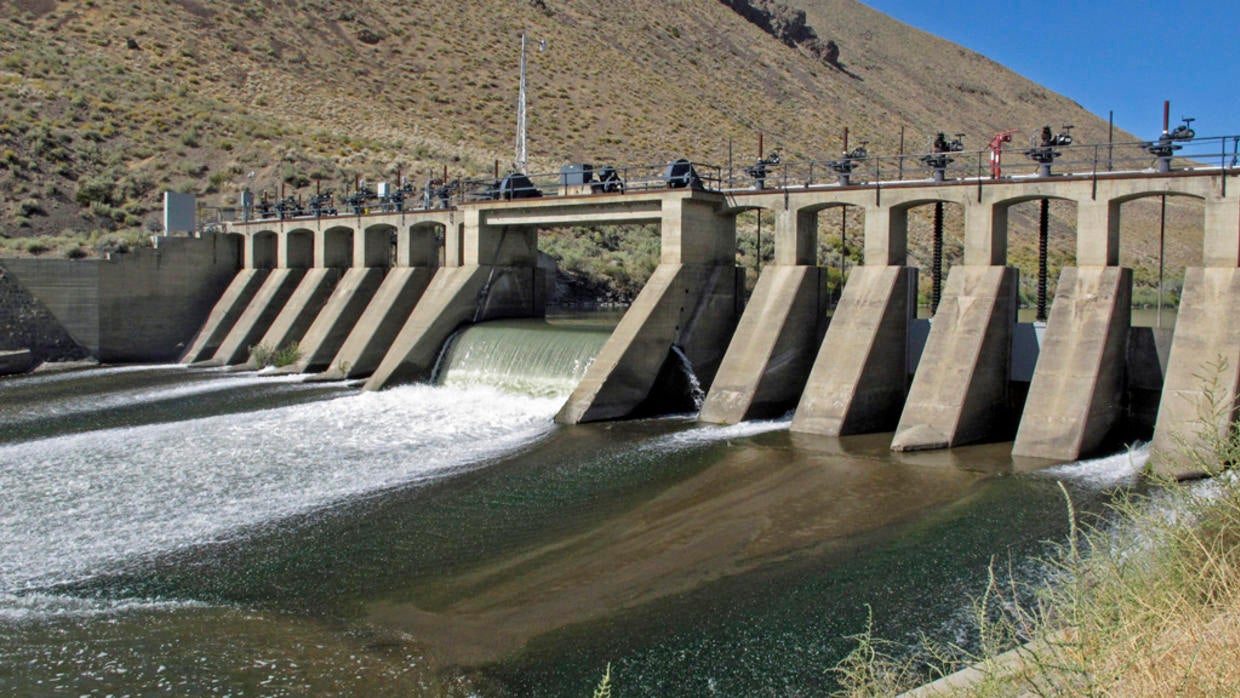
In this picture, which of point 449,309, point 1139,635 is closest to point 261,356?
point 449,309

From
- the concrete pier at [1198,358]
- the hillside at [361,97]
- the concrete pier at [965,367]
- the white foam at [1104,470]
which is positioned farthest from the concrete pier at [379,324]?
the concrete pier at [1198,358]

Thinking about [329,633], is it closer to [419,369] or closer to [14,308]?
[419,369]

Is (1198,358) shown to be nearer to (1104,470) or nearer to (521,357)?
(1104,470)

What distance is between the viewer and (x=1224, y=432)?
14.5 m

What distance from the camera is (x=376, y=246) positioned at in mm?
32906

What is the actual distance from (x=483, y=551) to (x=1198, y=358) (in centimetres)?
1158

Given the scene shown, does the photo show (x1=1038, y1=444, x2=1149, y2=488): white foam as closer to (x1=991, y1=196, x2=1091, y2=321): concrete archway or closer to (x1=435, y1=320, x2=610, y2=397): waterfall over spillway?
(x1=991, y1=196, x2=1091, y2=321): concrete archway

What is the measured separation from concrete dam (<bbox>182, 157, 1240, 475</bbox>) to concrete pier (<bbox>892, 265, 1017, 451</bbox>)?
0.04m

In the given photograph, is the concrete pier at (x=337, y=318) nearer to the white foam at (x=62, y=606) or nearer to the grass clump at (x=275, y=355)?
the grass clump at (x=275, y=355)

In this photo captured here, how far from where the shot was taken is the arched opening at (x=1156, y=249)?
35469mm

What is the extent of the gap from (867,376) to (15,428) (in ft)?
56.2

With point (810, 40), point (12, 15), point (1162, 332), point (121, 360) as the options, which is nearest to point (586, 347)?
point (1162, 332)

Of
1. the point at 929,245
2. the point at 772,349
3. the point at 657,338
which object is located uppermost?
the point at 929,245

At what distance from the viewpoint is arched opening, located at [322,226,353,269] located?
33719mm
